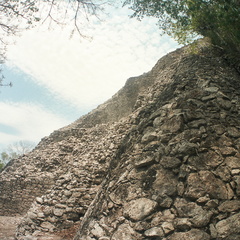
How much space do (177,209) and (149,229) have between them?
0.50 meters

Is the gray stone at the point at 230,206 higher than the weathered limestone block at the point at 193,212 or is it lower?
lower

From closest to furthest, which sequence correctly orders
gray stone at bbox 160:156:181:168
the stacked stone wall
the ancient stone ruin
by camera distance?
the ancient stone ruin
gray stone at bbox 160:156:181:168
the stacked stone wall

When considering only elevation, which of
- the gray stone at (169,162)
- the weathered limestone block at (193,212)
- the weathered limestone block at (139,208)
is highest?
the gray stone at (169,162)

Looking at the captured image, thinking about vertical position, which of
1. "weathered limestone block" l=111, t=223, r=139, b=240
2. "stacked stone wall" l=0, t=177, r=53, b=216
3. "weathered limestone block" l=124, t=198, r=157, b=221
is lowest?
"weathered limestone block" l=111, t=223, r=139, b=240

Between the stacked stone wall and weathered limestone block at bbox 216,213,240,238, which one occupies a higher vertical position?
the stacked stone wall

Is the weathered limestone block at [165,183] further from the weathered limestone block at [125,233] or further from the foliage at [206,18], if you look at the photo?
the foliage at [206,18]

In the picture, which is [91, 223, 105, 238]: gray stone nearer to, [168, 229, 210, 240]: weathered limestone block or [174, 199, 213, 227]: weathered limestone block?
[168, 229, 210, 240]: weathered limestone block

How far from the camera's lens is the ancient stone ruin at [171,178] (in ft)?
9.23

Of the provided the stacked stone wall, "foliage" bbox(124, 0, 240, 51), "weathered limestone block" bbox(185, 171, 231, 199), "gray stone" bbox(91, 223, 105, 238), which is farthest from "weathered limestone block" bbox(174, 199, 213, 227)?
the stacked stone wall

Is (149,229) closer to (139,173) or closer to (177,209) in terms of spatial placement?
(177,209)

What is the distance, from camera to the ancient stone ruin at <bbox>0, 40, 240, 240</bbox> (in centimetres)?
281

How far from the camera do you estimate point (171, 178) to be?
10.8ft

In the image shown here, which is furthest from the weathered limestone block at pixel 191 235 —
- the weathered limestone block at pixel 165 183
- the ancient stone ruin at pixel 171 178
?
the weathered limestone block at pixel 165 183

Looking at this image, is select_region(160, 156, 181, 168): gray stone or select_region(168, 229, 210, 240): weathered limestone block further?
select_region(160, 156, 181, 168): gray stone
